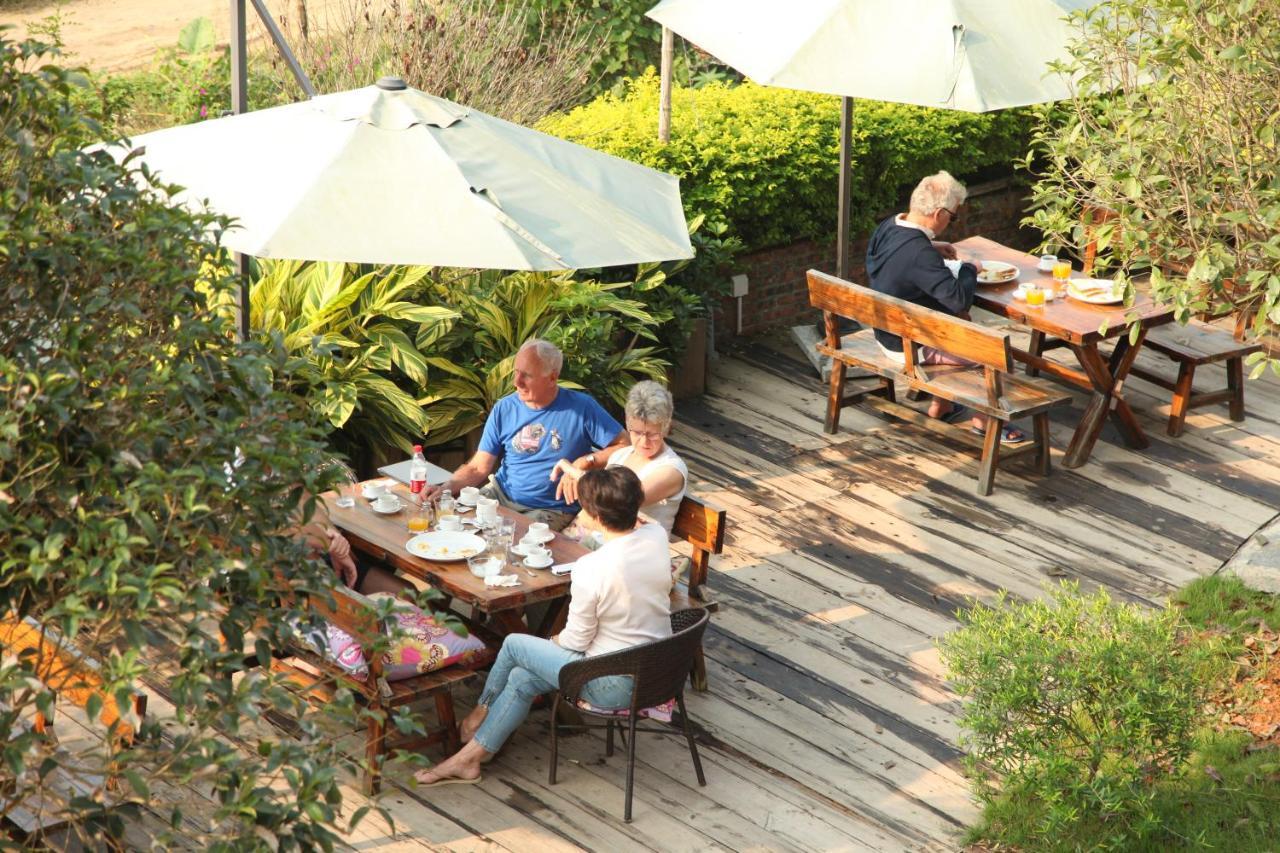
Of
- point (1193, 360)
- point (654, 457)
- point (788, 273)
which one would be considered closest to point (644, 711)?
point (654, 457)

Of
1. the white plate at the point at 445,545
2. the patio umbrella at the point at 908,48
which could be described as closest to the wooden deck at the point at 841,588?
the white plate at the point at 445,545

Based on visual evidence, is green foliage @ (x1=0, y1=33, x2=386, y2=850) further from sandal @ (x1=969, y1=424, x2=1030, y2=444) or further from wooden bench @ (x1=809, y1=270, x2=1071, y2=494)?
sandal @ (x1=969, y1=424, x2=1030, y2=444)

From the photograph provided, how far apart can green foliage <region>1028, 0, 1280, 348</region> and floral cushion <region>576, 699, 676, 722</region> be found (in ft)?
7.33

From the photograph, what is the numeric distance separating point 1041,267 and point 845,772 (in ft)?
13.5

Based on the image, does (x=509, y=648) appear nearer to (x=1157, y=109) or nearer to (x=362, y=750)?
(x=362, y=750)

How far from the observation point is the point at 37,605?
2834mm

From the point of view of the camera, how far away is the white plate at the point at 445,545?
5.76 meters

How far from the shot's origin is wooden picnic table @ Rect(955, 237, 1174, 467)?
8086 mm

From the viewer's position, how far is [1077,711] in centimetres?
542

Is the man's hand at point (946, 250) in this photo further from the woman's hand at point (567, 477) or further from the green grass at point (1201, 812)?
the green grass at point (1201, 812)

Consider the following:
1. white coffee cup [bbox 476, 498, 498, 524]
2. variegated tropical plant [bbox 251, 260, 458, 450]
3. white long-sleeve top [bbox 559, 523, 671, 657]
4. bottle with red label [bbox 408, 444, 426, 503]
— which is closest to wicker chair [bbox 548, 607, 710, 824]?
white long-sleeve top [bbox 559, 523, 671, 657]

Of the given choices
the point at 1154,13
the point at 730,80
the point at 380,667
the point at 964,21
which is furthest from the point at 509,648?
the point at 730,80

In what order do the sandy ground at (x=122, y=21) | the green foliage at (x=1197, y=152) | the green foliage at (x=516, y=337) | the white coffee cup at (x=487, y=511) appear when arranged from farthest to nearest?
1. the sandy ground at (x=122, y=21)
2. the green foliage at (x=516, y=337)
3. the white coffee cup at (x=487, y=511)
4. the green foliage at (x=1197, y=152)

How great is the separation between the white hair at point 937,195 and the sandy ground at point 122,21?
1023cm
